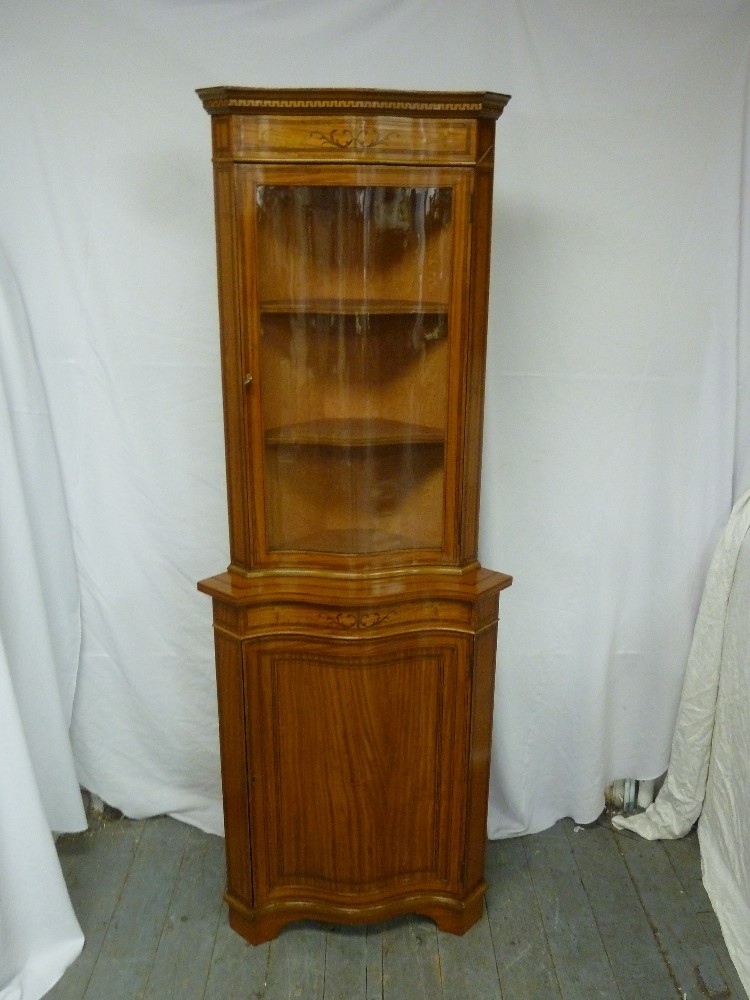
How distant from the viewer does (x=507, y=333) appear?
6.92ft

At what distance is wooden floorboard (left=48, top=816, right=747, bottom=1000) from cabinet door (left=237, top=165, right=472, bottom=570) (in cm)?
88

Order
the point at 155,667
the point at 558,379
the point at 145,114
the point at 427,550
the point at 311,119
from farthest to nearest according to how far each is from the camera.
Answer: the point at 155,667 → the point at 558,379 → the point at 145,114 → the point at 427,550 → the point at 311,119

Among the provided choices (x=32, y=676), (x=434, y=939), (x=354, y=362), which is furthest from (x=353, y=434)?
(x=434, y=939)

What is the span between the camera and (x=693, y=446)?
86.5 inches

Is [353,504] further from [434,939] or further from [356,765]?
[434,939]

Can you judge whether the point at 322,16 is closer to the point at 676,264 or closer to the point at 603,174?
the point at 603,174

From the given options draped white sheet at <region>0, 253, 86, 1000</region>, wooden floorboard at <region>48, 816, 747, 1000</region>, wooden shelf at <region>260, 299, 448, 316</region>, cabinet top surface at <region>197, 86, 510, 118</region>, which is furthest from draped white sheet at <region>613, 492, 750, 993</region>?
draped white sheet at <region>0, 253, 86, 1000</region>

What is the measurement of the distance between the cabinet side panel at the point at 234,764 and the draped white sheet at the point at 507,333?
414mm

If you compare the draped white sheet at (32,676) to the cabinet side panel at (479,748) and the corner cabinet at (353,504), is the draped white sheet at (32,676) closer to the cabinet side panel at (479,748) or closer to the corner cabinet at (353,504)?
the corner cabinet at (353,504)

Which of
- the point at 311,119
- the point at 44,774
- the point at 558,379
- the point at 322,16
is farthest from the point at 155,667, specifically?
the point at 322,16

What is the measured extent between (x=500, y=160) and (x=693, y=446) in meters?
0.83

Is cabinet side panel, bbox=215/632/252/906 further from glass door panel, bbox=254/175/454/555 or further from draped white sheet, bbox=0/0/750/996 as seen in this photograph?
draped white sheet, bbox=0/0/750/996

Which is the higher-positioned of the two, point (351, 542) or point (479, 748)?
point (351, 542)

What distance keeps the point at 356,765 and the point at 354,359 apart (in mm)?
841
